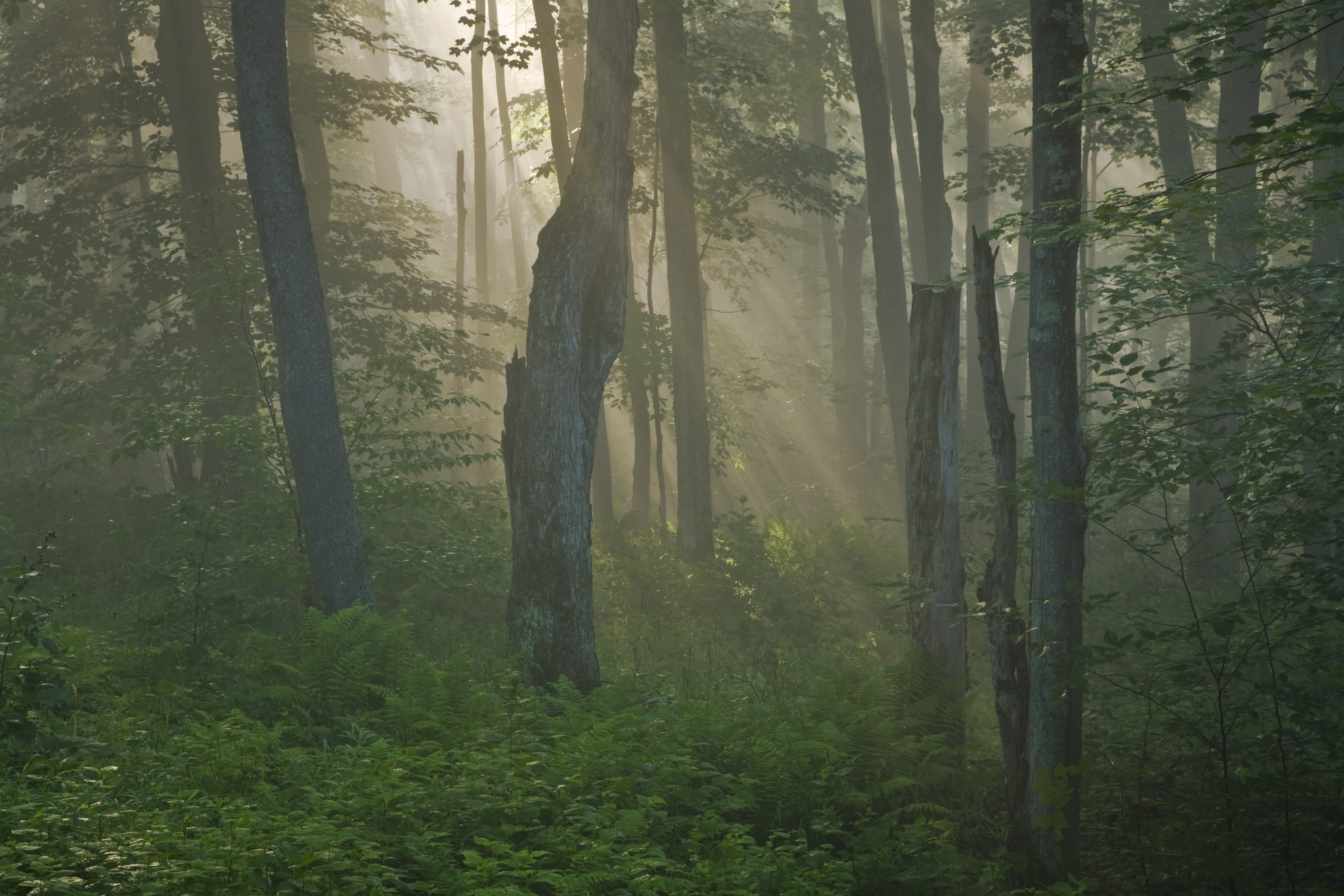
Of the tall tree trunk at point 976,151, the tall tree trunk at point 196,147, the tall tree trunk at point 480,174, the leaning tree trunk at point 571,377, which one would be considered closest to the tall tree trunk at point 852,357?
the tall tree trunk at point 976,151

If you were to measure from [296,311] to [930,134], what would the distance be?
12.6m

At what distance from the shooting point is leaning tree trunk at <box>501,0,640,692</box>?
8.79m

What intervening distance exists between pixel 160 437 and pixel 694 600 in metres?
7.92

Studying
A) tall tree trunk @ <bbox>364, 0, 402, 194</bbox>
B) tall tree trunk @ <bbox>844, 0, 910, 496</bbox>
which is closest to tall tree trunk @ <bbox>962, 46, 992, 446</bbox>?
tall tree trunk @ <bbox>844, 0, 910, 496</bbox>

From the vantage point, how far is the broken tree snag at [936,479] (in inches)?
327

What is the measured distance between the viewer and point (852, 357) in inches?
1072

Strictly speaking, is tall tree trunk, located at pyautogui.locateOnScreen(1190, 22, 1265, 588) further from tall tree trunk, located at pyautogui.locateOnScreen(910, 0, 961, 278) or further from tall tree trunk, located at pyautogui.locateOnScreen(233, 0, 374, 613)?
tall tree trunk, located at pyautogui.locateOnScreen(233, 0, 374, 613)

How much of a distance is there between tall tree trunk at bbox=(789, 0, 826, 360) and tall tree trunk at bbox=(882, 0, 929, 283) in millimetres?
1724

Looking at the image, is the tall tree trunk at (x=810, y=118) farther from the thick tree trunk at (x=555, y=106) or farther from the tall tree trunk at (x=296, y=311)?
the tall tree trunk at (x=296, y=311)

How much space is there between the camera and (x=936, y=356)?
833cm

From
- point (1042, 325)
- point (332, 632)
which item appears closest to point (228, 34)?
point (332, 632)

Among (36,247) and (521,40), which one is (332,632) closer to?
(521,40)

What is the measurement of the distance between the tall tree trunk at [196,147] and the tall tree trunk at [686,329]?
7.04 metres

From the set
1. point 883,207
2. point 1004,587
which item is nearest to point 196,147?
point 883,207
